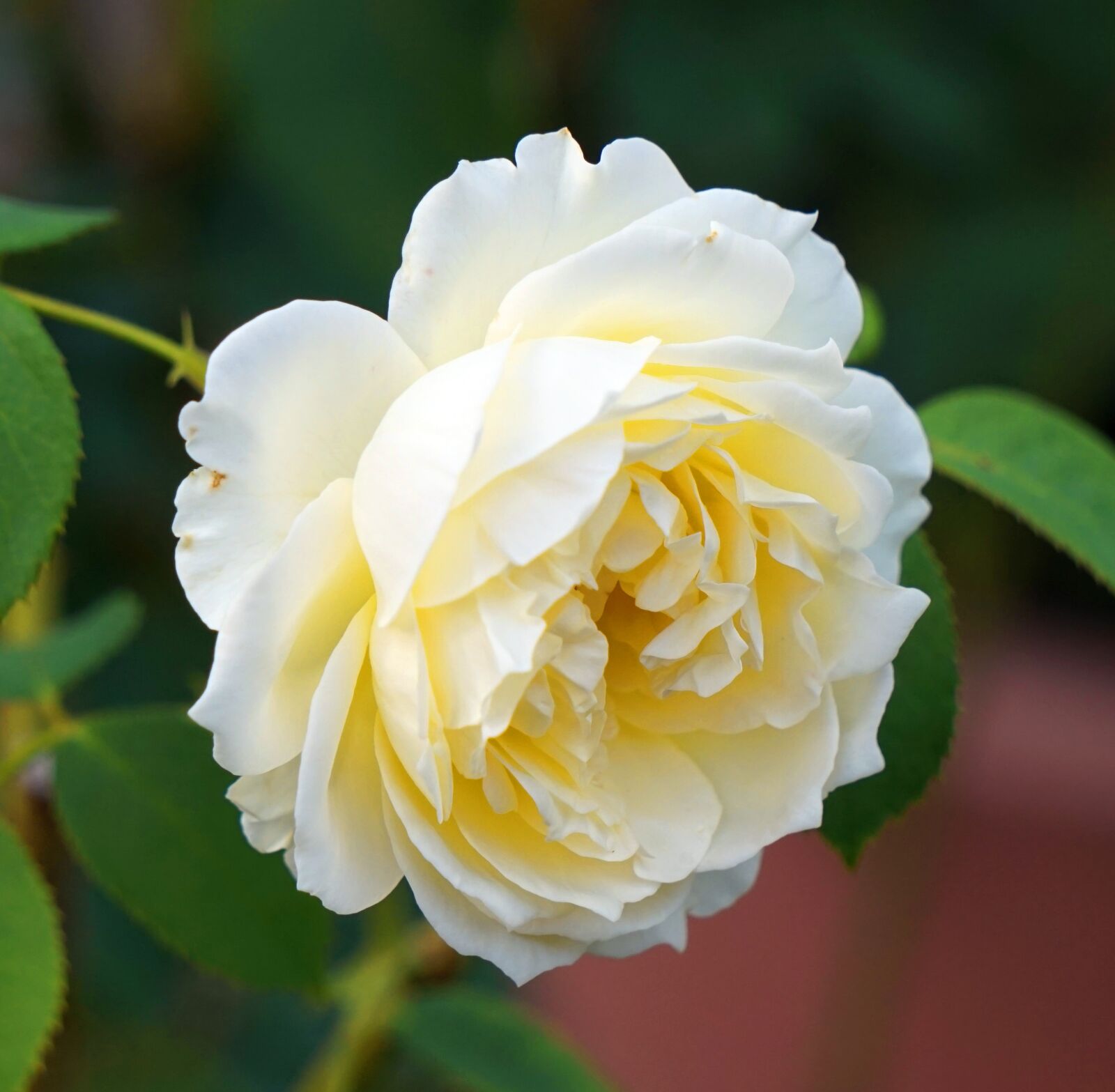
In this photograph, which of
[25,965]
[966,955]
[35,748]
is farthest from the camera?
[966,955]

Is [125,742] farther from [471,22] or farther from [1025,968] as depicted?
[1025,968]

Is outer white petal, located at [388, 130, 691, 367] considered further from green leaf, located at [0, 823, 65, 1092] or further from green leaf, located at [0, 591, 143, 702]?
green leaf, located at [0, 591, 143, 702]

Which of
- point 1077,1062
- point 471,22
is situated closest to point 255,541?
point 471,22

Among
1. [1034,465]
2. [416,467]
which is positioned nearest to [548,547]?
[416,467]

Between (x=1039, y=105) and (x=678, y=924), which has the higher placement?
(x=678, y=924)

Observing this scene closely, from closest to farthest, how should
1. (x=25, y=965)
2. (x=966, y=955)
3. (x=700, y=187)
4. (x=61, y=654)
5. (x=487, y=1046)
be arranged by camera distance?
(x=25, y=965), (x=61, y=654), (x=487, y=1046), (x=700, y=187), (x=966, y=955)

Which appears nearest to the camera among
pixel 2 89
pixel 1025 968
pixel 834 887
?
pixel 2 89

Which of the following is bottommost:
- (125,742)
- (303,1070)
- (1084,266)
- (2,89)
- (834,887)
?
(834,887)

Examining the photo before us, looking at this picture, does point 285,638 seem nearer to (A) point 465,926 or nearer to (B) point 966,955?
(A) point 465,926
